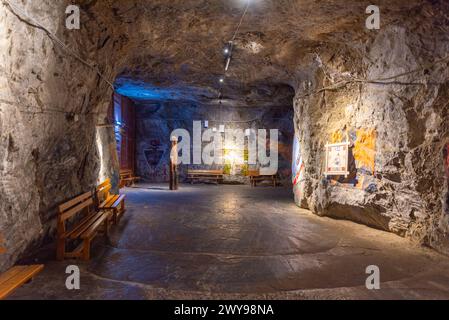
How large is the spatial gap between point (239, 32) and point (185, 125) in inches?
414

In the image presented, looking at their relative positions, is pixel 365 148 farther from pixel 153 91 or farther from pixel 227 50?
pixel 153 91

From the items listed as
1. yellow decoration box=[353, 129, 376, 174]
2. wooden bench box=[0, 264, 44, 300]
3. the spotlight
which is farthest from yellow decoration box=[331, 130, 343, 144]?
wooden bench box=[0, 264, 44, 300]

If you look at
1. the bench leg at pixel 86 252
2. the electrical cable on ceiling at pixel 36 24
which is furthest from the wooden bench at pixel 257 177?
the bench leg at pixel 86 252

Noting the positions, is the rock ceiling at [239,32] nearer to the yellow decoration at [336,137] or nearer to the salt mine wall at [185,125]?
the yellow decoration at [336,137]

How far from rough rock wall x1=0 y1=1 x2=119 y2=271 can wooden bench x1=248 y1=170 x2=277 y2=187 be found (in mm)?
10621

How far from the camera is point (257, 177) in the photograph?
619 inches

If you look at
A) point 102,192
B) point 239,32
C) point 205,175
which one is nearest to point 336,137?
point 239,32

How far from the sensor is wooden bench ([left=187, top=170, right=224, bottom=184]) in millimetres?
16031

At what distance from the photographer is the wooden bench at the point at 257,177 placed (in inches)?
608

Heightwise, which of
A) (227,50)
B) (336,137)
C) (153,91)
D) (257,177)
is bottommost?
(257,177)

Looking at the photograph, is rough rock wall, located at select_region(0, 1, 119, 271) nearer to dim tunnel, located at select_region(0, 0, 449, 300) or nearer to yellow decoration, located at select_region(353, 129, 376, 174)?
dim tunnel, located at select_region(0, 0, 449, 300)
